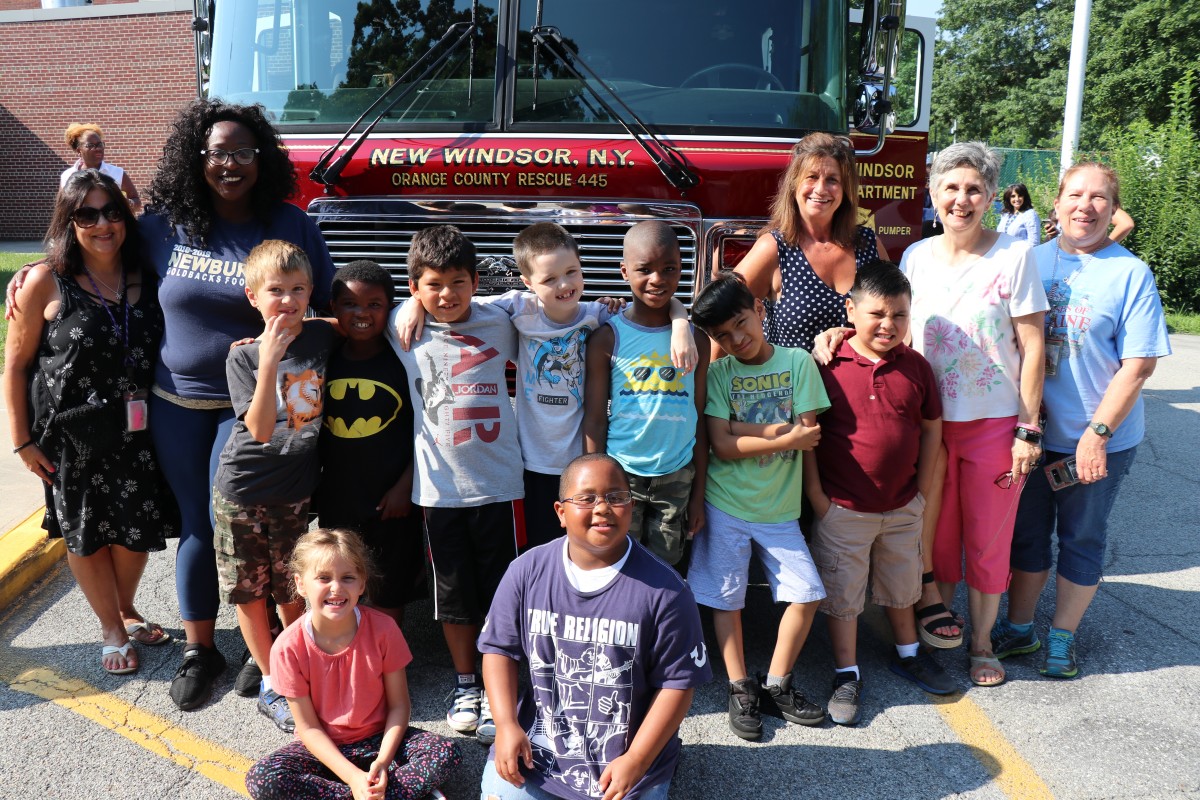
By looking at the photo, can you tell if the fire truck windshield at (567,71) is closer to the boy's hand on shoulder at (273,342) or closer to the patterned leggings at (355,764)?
the boy's hand on shoulder at (273,342)

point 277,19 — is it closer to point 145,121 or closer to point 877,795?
point 877,795

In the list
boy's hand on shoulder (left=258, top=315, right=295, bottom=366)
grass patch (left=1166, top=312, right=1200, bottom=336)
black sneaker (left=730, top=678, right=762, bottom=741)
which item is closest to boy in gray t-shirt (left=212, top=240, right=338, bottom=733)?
boy's hand on shoulder (left=258, top=315, right=295, bottom=366)

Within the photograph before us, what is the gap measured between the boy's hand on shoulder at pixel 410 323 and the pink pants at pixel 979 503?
→ 197 cm

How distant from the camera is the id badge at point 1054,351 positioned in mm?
3660

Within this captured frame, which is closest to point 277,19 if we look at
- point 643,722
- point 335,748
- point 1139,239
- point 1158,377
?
point 335,748

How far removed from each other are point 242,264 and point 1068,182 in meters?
3.02

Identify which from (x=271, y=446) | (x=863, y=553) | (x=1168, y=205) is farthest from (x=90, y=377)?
(x=1168, y=205)

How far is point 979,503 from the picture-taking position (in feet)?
12.1

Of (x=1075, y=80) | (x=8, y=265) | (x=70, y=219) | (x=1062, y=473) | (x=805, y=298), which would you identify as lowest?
(x=1062, y=473)

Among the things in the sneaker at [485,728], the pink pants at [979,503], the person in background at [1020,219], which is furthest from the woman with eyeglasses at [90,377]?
the person in background at [1020,219]

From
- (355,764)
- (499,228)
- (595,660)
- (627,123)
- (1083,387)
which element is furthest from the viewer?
(627,123)

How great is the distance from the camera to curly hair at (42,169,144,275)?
338 cm

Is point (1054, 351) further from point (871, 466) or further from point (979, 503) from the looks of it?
point (871, 466)

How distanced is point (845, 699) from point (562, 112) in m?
2.68
